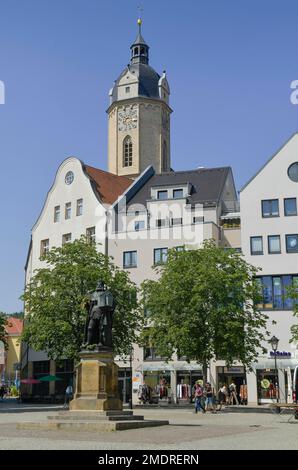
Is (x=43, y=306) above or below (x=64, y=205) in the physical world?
below

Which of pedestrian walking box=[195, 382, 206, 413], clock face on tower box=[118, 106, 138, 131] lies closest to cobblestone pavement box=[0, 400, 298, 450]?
pedestrian walking box=[195, 382, 206, 413]

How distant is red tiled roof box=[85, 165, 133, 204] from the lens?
5928cm

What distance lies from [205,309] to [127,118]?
41502mm

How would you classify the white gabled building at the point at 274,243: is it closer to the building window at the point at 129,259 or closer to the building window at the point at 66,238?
the building window at the point at 129,259

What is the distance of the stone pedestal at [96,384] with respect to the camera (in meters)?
21.3

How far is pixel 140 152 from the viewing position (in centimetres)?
7431

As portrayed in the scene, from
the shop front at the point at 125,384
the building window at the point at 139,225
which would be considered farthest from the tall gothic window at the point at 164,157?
the shop front at the point at 125,384

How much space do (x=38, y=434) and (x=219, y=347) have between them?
2002 cm

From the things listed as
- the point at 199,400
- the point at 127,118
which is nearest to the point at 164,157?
the point at 127,118

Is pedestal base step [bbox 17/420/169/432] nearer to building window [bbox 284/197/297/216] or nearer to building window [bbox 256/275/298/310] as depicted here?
building window [bbox 256/275/298/310]

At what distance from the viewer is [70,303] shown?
41969 mm

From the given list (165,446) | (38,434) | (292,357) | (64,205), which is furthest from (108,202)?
(165,446)

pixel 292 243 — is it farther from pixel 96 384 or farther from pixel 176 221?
pixel 96 384
